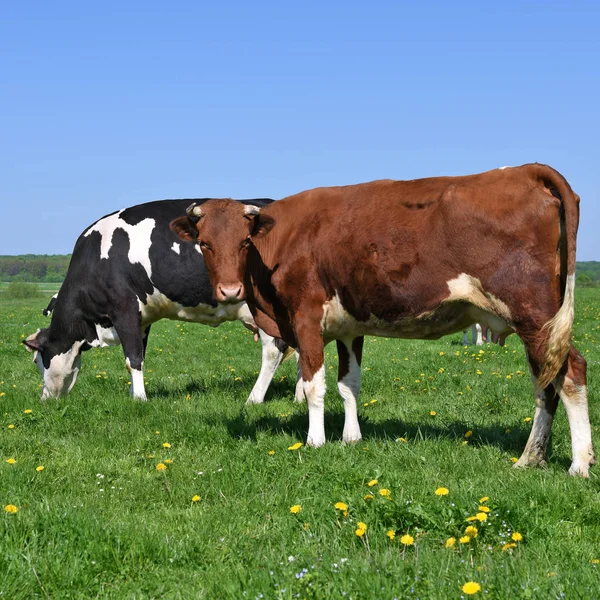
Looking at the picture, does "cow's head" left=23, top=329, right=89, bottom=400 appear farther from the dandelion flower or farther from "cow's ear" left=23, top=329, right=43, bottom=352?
the dandelion flower

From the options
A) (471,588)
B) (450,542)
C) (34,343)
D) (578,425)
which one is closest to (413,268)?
(578,425)

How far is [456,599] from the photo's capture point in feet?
11.6

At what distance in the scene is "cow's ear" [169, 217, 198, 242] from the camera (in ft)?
25.2

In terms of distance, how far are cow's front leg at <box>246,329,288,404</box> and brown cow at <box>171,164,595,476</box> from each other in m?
2.76

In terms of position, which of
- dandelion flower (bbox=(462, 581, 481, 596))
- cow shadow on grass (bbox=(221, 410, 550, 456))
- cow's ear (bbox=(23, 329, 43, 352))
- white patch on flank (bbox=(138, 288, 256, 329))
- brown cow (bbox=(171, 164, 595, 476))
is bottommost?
cow shadow on grass (bbox=(221, 410, 550, 456))

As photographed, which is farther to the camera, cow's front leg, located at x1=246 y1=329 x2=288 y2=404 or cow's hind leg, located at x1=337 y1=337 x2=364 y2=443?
cow's front leg, located at x1=246 y1=329 x2=288 y2=404

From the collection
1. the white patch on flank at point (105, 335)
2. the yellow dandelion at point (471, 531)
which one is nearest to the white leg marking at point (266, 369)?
the white patch on flank at point (105, 335)

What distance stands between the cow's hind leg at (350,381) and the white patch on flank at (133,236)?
4280mm

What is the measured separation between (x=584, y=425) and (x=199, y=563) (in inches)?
143

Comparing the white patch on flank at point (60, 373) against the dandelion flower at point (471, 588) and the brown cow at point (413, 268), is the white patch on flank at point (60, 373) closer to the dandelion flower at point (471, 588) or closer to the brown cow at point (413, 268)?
the brown cow at point (413, 268)

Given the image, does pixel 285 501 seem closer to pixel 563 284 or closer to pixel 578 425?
pixel 578 425

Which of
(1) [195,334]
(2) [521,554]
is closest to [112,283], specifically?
(2) [521,554]

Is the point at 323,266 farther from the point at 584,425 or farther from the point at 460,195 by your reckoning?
the point at 584,425

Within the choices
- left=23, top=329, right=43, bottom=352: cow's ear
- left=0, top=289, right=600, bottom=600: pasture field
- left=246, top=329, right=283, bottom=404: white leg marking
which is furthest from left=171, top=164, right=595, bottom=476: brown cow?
left=23, top=329, right=43, bottom=352: cow's ear
